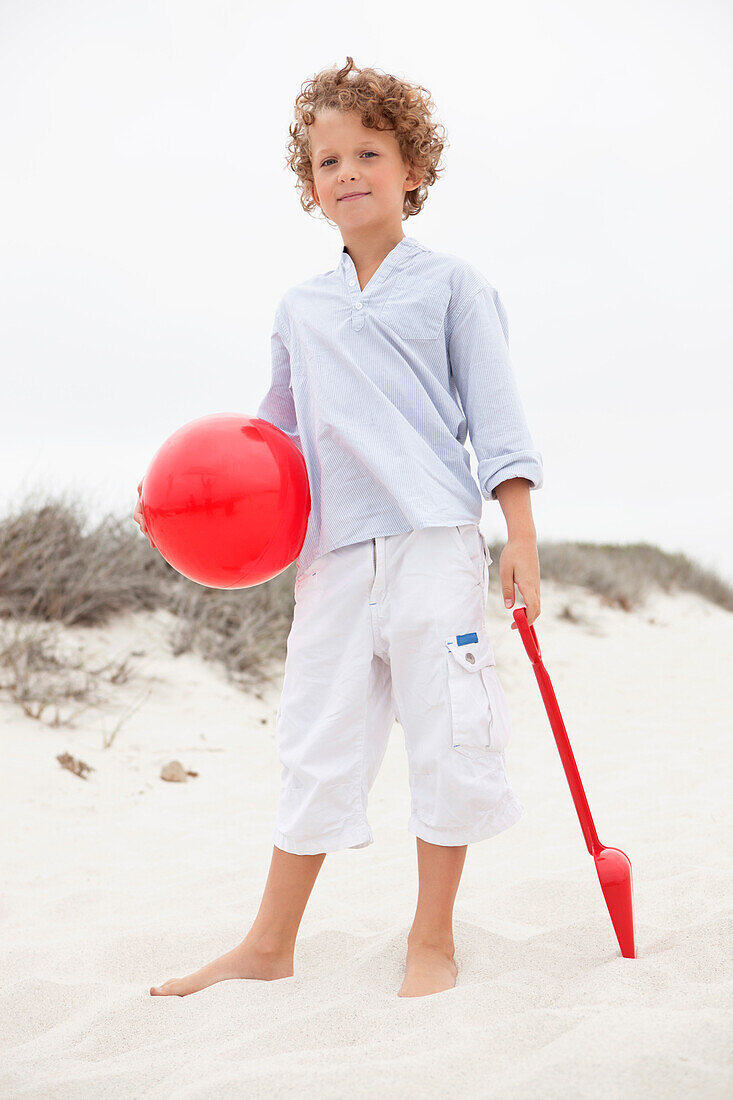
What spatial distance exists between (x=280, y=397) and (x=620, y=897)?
1.37 meters

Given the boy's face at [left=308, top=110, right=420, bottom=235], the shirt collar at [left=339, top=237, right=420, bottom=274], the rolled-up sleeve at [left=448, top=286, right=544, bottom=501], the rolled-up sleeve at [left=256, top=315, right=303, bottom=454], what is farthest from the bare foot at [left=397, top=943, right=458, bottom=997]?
the boy's face at [left=308, top=110, right=420, bottom=235]

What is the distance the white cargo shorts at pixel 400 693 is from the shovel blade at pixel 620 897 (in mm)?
226

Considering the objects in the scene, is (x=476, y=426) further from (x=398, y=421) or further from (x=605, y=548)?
(x=605, y=548)

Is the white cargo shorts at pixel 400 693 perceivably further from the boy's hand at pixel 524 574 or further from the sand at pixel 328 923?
the sand at pixel 328 923

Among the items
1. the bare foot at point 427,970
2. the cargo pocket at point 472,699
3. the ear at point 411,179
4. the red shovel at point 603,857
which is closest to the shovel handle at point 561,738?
the red shovel at point 603,857

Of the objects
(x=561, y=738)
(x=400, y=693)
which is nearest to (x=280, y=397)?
(x=400, y=693)

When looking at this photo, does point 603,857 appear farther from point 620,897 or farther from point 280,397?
point 280,397

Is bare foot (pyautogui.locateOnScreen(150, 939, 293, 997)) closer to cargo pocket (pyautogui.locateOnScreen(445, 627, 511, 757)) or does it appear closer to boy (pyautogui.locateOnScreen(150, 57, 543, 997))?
boy (pyautogui.locateOnScreen(150, 57, 543, 997))

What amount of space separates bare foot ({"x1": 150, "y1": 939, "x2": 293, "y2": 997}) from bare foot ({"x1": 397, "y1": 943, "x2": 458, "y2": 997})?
0.29 metres

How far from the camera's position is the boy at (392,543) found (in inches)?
74.8

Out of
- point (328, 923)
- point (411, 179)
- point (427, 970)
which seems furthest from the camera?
point (328, 923)

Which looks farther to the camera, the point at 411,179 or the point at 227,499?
the point at 411,179

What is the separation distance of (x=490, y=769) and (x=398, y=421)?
747 mm

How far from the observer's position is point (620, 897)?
6.31 feet
